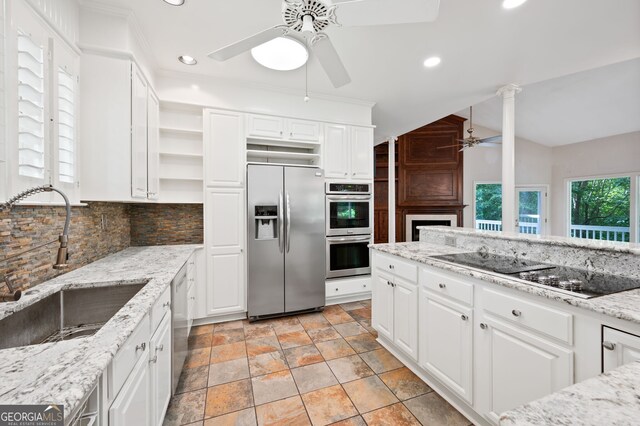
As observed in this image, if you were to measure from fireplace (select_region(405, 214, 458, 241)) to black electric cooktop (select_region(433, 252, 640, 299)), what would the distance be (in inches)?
190

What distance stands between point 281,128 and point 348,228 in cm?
148

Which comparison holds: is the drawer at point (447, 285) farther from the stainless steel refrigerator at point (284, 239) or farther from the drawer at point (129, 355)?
the drawer at point (129, 355)

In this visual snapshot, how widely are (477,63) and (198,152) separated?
10.2 feet

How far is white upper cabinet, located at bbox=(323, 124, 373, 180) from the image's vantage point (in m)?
3.39

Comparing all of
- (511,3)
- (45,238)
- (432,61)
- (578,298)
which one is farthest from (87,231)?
(511,3)

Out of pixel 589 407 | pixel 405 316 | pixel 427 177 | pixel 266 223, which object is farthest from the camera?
pixel 427 177

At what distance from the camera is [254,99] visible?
309 centimetres

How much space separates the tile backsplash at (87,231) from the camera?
1.28 meters

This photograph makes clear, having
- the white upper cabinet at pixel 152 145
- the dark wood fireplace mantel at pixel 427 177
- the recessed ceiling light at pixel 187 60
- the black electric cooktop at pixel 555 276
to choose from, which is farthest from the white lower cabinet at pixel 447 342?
the dark wood fireplace mantel at pixel 427 177

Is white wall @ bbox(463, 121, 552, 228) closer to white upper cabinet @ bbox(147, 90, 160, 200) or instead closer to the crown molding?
the crown molding

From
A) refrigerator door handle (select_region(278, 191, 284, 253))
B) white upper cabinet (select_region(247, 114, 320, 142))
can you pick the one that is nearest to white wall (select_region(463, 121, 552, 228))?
white upper cabinet (select_region(247, 114, 320, 142))

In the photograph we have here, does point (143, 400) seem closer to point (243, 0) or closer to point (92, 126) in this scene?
point (92, 126)

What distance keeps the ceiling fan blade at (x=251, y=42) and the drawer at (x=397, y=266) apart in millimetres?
1790

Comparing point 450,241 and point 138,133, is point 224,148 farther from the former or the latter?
point 450,241
